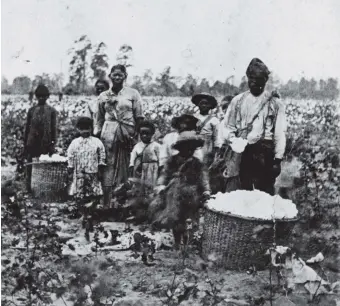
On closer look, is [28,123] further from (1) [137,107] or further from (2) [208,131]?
(2) [208,131]

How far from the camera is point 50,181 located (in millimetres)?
5645

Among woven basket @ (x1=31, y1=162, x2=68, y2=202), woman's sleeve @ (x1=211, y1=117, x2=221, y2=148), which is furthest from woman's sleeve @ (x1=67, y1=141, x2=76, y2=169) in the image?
woman's sleeve @ (x1=211, y1=117, x2=221, y2=148)

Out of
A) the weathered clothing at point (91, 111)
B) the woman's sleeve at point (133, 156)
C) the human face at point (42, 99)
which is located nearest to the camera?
the human face at point (42, 99)

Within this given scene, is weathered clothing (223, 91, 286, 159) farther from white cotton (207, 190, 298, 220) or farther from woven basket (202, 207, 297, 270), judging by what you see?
woven basket (202, 207, 297, 270)

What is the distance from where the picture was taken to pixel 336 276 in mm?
4434

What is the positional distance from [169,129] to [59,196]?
132 cm

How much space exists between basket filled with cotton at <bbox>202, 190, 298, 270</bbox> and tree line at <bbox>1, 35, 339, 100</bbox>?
1075mm

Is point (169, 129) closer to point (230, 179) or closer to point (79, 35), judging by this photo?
point (230, 179)

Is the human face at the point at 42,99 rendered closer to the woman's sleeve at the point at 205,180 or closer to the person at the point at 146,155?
the person at the point at 146,155

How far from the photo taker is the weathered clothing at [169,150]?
4958 millimetres

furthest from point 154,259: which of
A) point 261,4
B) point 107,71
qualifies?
point 261,4

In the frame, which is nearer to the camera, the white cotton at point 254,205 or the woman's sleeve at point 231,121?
the white cotton at point 254,205

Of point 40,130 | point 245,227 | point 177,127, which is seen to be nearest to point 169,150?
point 177,127

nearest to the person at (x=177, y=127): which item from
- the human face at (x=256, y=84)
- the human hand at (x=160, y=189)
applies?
the human hand at (x=160, y=189)
